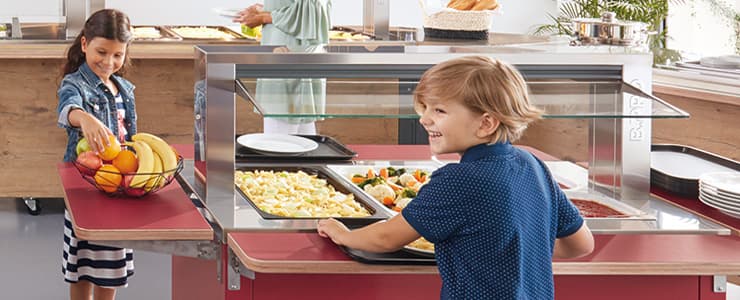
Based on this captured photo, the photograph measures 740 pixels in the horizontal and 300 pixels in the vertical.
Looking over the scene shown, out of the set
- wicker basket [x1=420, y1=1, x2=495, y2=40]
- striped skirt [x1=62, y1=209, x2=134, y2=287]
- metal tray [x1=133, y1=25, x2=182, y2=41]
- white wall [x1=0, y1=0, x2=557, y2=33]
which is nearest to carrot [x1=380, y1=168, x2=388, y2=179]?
striped skirt [x1=62, y1=209, x2=134, y2=287]

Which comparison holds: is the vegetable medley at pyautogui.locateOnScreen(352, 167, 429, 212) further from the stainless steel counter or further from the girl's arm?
the girl's arm

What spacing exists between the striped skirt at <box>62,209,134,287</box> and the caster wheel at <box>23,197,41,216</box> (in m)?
2.37

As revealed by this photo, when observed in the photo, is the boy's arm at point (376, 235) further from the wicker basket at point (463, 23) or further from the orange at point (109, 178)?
the wicker basket at point (463, 23)

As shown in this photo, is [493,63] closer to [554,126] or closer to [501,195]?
[501,195]

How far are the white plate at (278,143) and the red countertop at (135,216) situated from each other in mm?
403

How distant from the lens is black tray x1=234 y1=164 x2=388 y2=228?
2277 mm

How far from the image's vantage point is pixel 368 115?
6.89 feet

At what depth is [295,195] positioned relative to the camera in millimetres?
2525

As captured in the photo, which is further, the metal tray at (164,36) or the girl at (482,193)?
the metal tray at (164,36)

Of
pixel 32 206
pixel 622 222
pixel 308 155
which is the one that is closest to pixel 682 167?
pixel 622 222

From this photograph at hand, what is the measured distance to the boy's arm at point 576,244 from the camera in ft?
6.65

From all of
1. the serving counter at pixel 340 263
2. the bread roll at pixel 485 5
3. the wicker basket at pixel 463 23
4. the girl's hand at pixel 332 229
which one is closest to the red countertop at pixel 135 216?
the serving counter at pixel 340 263

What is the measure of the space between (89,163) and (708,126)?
9.62 feet

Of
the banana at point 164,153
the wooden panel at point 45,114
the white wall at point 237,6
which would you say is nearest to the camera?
the banana at point 164,153
